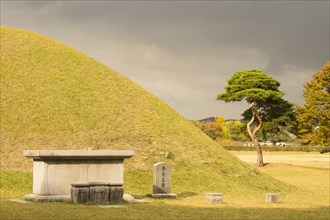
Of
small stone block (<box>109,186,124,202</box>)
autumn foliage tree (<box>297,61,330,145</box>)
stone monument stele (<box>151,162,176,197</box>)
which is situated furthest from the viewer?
autumn foliage tree (<box>297,61,330,145</box>)

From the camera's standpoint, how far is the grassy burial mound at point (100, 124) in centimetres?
2859

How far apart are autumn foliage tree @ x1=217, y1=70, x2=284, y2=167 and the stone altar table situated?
33.9 m

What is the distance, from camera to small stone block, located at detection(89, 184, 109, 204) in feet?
57.8

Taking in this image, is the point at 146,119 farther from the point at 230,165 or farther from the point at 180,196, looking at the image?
the point at 180,196

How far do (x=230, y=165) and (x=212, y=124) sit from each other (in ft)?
408

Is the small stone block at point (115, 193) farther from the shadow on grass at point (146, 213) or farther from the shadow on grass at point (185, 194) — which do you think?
the shadow on grass at point (185, 194)

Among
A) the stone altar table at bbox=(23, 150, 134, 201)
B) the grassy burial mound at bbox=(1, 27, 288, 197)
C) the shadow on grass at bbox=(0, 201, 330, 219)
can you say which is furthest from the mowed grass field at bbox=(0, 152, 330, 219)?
the grassy burial mound at bbox=(1, 27, 288, 197)

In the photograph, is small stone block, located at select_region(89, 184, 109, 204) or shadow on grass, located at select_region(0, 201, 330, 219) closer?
shadow on grass, located at select_region(0, 201, 330, 219)

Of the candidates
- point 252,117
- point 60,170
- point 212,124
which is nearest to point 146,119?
point 60,170

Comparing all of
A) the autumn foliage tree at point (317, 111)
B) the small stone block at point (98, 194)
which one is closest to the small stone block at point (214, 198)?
the small stone block at point (98, 194)

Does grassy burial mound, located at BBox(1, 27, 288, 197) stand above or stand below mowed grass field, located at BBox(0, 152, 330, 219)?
above

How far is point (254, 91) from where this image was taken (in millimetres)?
52531

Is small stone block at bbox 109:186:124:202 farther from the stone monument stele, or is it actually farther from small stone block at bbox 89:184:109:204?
the stone monument stele

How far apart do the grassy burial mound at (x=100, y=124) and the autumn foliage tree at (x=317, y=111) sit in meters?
14.3
